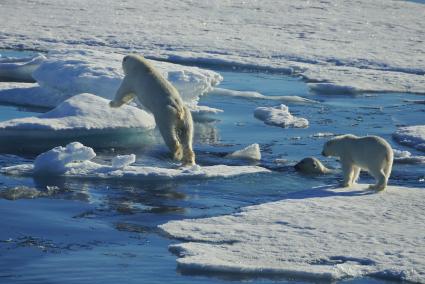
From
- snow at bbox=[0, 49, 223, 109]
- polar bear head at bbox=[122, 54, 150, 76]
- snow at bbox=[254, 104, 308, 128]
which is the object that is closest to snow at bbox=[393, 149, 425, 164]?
snow at bbox=[254, 104, 308, 128]

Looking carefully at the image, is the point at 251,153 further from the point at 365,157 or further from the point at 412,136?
the point at 412,136

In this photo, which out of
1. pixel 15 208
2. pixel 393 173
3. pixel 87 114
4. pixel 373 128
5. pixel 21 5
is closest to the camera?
pixel 15 208

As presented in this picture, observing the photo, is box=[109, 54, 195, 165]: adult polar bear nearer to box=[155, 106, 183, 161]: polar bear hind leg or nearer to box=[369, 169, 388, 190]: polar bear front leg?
box=[155, 106, 183, 161]: polar bear hind leg

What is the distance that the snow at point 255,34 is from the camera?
16.4m

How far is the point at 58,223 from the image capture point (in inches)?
304

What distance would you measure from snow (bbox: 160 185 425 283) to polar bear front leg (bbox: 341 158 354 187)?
30 cm

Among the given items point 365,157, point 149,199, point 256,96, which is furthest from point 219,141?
point 256,96

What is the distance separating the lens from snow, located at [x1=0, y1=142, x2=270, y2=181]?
919 centimetres

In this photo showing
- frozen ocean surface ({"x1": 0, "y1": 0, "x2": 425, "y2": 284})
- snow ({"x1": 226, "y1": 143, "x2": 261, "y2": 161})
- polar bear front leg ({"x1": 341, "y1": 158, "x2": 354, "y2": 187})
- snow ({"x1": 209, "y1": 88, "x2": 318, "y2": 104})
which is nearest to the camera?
frozen ocean surface ({"x1": 0, "y1": 0, "x2": 425, "y2": 284})

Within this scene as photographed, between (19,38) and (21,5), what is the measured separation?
15.3ft

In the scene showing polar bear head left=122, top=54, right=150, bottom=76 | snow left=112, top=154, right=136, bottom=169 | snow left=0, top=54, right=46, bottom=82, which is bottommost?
snow left=0, top=54, right=46, bottom=82

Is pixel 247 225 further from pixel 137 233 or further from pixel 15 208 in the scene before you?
pixel 15 208

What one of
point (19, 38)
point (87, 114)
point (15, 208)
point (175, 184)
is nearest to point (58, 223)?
point (15, 208)

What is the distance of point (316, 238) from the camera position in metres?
7.40
